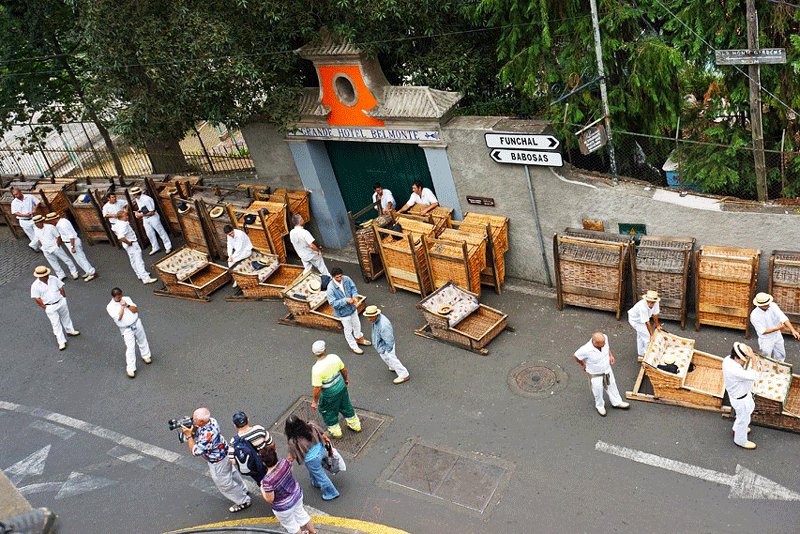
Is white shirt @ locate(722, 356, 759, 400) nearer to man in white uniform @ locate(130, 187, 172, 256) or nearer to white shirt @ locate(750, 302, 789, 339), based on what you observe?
white shirt @ locate(750, 302, 789, 339)

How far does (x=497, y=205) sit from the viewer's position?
13.2 metres

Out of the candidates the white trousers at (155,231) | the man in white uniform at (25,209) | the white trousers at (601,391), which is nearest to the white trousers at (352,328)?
the white trousers at (601,391)

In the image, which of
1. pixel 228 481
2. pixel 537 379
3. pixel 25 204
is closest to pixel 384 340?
pixel 537 379

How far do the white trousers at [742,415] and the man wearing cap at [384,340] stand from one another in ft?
15.8

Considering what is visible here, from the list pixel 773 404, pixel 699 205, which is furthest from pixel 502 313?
pixel 773 404

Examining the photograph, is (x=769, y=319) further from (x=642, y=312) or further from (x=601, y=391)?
(x=601, y=391)

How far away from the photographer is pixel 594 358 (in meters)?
9.47

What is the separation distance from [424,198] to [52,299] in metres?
7.53

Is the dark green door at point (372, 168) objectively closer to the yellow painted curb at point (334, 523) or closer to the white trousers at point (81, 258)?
the white trousers at point (81, 258)

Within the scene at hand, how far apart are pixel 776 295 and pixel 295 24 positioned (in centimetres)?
962

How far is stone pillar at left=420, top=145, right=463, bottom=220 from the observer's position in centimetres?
1338

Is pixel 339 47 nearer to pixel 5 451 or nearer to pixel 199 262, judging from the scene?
pixel 199 262

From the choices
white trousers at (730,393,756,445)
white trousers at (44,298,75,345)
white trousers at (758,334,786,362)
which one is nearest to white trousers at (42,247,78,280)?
white trousers at (44,298,75,345)

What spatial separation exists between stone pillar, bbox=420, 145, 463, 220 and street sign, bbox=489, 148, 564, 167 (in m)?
1.16
